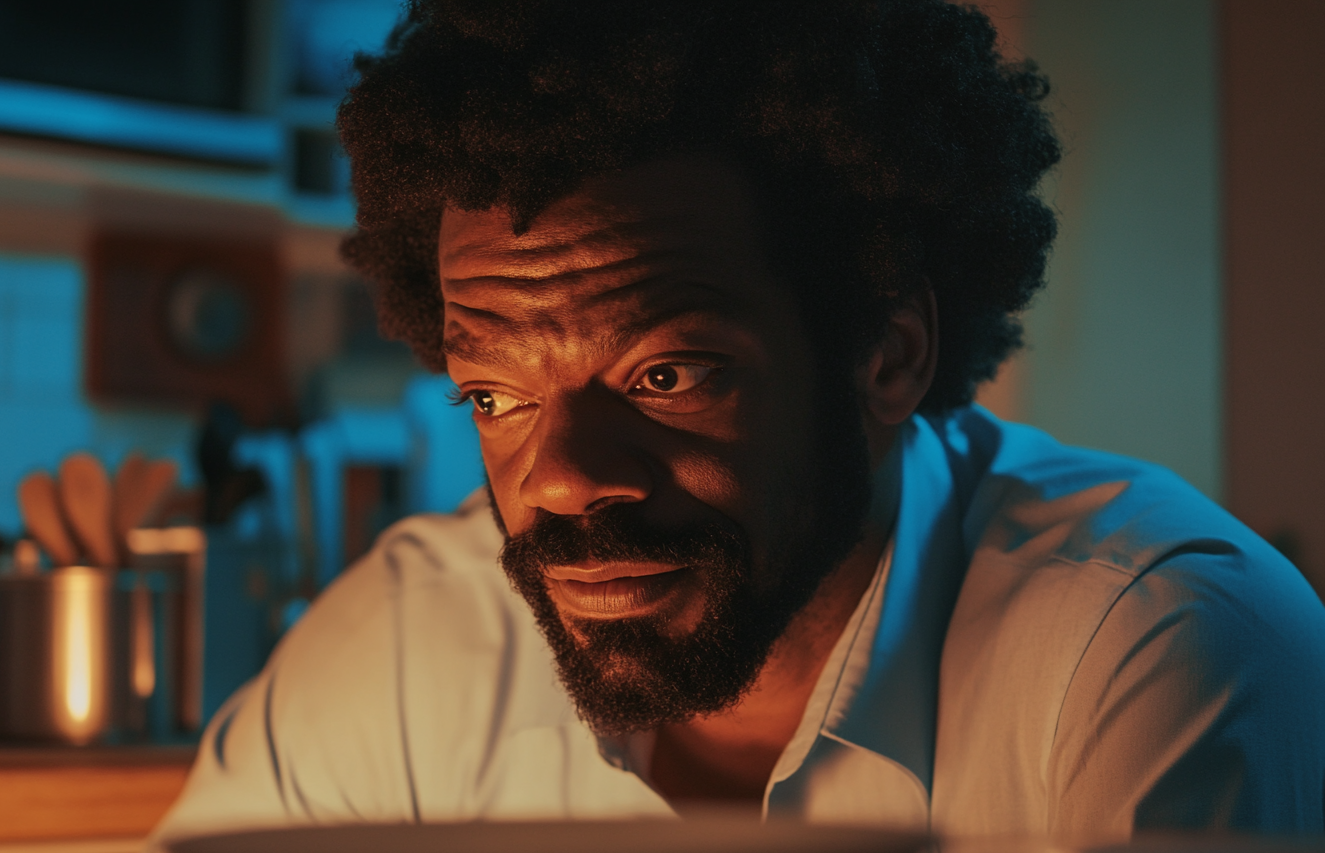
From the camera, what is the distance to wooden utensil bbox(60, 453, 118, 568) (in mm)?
1447

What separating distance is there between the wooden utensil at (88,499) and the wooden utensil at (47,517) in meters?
0.02

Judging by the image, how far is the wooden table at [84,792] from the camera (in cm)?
124

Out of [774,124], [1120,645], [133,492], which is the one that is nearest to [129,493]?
[133,492]

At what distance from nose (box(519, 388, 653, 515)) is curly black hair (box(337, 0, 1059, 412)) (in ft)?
0.49

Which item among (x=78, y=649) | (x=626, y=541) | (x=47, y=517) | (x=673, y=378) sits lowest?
(x=78, y=649)

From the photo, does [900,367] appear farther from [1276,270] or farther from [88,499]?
[88,499]

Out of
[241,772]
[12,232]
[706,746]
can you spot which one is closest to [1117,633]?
[706,746]

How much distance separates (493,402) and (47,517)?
30.2 inches

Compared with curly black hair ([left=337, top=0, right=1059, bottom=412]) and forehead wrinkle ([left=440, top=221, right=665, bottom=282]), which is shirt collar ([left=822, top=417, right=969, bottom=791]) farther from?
forehead wrinkle ([left=440, top=221, right=665, bottom=282])

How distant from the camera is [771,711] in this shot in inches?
42.1

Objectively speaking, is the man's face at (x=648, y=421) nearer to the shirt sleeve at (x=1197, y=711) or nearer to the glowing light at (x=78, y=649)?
the shirt sleeve at (x=1197, y=711)

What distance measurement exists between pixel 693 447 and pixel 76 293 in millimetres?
1784

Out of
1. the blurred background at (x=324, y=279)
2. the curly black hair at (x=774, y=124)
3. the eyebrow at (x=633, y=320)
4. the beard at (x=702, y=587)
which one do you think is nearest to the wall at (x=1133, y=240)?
the blurred background at (x=324, y=279)

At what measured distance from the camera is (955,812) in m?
0.89
